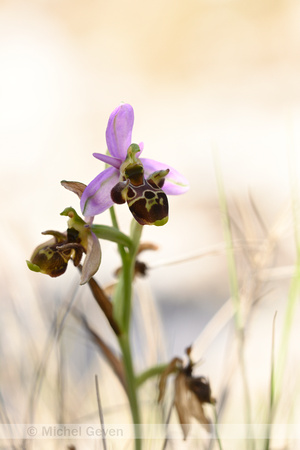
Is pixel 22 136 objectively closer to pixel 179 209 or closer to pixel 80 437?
pixel 179 209

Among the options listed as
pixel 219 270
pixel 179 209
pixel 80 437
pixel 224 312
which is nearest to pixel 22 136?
pixel 179 209

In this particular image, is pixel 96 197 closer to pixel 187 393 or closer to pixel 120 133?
pixel 120 133

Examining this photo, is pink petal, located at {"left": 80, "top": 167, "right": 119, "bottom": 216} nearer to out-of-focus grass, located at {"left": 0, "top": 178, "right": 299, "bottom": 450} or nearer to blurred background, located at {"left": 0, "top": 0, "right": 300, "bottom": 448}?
out-of-focus grass, located at {"left": 0, "top": 178, "right": 299, "bottom": 450}

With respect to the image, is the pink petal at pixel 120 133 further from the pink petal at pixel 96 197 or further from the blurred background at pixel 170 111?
the blurred background at pixel 170 111

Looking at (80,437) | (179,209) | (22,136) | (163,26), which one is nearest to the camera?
(80,437)

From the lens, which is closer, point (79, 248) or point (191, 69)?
point (79, 248)

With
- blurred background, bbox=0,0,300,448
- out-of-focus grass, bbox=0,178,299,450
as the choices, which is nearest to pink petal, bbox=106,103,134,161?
out-of-focus grass, bbox=0,178,299,450

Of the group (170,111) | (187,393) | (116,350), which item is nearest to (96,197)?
(187,393)

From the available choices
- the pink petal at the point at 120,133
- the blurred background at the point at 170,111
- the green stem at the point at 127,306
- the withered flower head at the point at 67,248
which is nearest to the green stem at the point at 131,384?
the green stem at the point at 127,306
